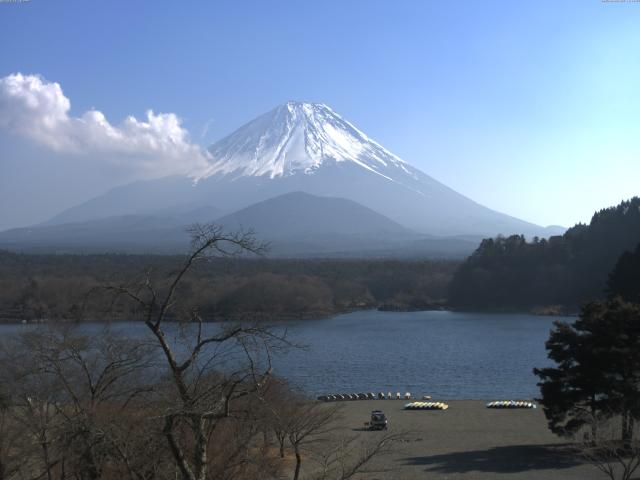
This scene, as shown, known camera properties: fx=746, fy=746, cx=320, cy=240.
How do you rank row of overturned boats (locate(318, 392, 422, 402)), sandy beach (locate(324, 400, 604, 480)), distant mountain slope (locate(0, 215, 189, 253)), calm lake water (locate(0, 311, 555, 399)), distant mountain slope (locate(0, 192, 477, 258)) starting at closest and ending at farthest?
sandy beach (locate(324, 400, 604, 480)), row of overturned boats (locate(318, 392, 422, 402)), calm lake water (locate(0, 311, 555, 399)), distant mountain slope (locate(0, 215, 189, 253)), distant mountain slope (locate(0, 192, 477, 258))

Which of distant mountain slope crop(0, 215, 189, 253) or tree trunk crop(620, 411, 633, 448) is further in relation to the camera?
distant mountain slope crop(0, 215, 189, 253)

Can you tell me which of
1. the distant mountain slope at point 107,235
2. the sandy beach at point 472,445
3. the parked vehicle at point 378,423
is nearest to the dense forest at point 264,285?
the sandy beach at point 472,445

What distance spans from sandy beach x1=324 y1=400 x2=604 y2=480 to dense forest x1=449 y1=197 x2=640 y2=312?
883 inches

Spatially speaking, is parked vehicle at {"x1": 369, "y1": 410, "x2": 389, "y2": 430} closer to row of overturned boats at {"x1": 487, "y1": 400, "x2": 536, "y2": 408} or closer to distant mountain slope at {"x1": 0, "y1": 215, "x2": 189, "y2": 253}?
row of overturned boats at {"x1": 487, "y1": 400, "x2": 536, "y2": 408}

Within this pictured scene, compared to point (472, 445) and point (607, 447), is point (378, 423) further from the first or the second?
point (607, 447)

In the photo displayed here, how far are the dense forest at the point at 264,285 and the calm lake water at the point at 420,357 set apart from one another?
3.48m

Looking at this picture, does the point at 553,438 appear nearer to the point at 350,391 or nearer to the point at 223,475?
the point at 350,391

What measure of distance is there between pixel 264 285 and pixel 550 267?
45.4ft

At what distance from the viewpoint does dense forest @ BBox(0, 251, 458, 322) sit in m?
29.4

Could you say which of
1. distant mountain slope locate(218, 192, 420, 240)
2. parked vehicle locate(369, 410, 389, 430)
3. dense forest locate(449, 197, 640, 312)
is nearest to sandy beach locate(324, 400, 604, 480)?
parked vehicle locate(369, 410, 389, 430)

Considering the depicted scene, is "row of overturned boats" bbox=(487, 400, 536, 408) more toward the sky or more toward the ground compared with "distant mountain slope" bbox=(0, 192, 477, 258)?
more toward the ground

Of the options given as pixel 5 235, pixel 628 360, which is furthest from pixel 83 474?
pixel 5 235

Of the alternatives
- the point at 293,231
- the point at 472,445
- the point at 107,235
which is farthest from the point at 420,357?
the point at 293,231

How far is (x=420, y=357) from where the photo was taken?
20.5 m
